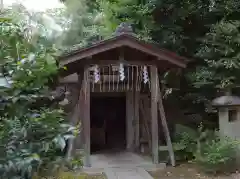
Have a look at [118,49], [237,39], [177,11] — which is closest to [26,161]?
[118,49]

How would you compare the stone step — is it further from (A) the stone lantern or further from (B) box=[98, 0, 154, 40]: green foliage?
(B) box=[98, 0, 154, 40]: green foliage

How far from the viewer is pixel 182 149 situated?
776 centimetres

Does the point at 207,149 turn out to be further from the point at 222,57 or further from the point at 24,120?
the point at 24,120

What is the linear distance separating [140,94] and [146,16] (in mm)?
2541

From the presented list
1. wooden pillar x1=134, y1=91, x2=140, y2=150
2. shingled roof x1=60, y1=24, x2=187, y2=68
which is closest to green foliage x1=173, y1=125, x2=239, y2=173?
wooden pillar x1=134, y1=91, x2=140, y2=150

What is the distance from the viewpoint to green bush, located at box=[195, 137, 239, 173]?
260 inches

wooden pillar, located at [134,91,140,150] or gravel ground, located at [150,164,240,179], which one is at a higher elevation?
wooden pillar, located at [134,91,140,150]

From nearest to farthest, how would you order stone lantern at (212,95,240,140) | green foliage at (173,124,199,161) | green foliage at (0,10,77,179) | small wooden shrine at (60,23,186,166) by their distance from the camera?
1. green foliage at (0,10,77,179)
2. small wooden shrine at (60,23,186,166)
3. stone lantern at (212,95,240,140)
4. green foliage at (173,124,199,161)

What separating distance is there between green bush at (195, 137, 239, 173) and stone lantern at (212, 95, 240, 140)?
21.4 inches

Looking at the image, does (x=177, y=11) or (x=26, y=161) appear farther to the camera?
(x=177, y=11)

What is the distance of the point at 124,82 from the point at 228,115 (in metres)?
3.24

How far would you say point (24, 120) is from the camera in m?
2.84

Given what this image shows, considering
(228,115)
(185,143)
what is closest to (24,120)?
(185,143)

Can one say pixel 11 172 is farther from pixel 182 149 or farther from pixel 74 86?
pixel 74 86
